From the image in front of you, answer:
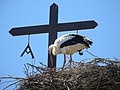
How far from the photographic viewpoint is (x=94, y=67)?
3568 millimetres

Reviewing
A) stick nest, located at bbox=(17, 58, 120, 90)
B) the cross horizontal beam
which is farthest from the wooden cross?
stick nest, located at bbox=(17, 58, 120, 90)

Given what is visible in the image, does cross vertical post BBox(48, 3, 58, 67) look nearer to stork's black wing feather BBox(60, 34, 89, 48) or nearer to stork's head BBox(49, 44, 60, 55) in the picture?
stork's head BBox(49, 44, 60, 55)

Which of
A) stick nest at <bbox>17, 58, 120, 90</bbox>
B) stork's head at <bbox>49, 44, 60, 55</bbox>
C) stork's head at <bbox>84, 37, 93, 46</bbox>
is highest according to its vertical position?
stork's head at <bbox>84, 37, 93, 46</bbox>

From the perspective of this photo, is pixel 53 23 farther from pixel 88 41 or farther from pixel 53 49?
pixel 88 41

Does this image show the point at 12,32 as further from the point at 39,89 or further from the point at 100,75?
the point at 100,75

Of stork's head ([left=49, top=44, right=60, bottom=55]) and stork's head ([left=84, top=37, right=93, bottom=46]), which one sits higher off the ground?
stork's head ([left=84, top=37, right=93, bottom=46])

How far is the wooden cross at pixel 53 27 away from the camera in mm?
4270

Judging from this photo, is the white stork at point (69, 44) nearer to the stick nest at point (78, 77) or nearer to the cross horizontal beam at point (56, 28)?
the cross horizontal beam at point (56, 28)

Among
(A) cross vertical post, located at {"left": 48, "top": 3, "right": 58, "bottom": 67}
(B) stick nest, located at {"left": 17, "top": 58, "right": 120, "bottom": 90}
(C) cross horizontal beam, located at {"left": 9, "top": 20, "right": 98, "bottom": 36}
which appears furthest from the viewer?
(A) cross vertical post, located at {"left": 48, "top": 3, "right": 58, "bottom": 67}

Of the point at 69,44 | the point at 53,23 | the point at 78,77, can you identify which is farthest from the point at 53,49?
the point at 78,77

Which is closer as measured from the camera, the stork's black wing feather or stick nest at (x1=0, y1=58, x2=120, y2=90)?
stick nest at (x1=0, y1=58, x2=120, y2=90)

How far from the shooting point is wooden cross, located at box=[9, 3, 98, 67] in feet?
14.0

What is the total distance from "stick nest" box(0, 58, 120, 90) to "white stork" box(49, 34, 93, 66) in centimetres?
57

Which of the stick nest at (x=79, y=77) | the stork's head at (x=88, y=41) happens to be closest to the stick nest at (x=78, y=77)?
the stick nest at (x=79, y=77)
